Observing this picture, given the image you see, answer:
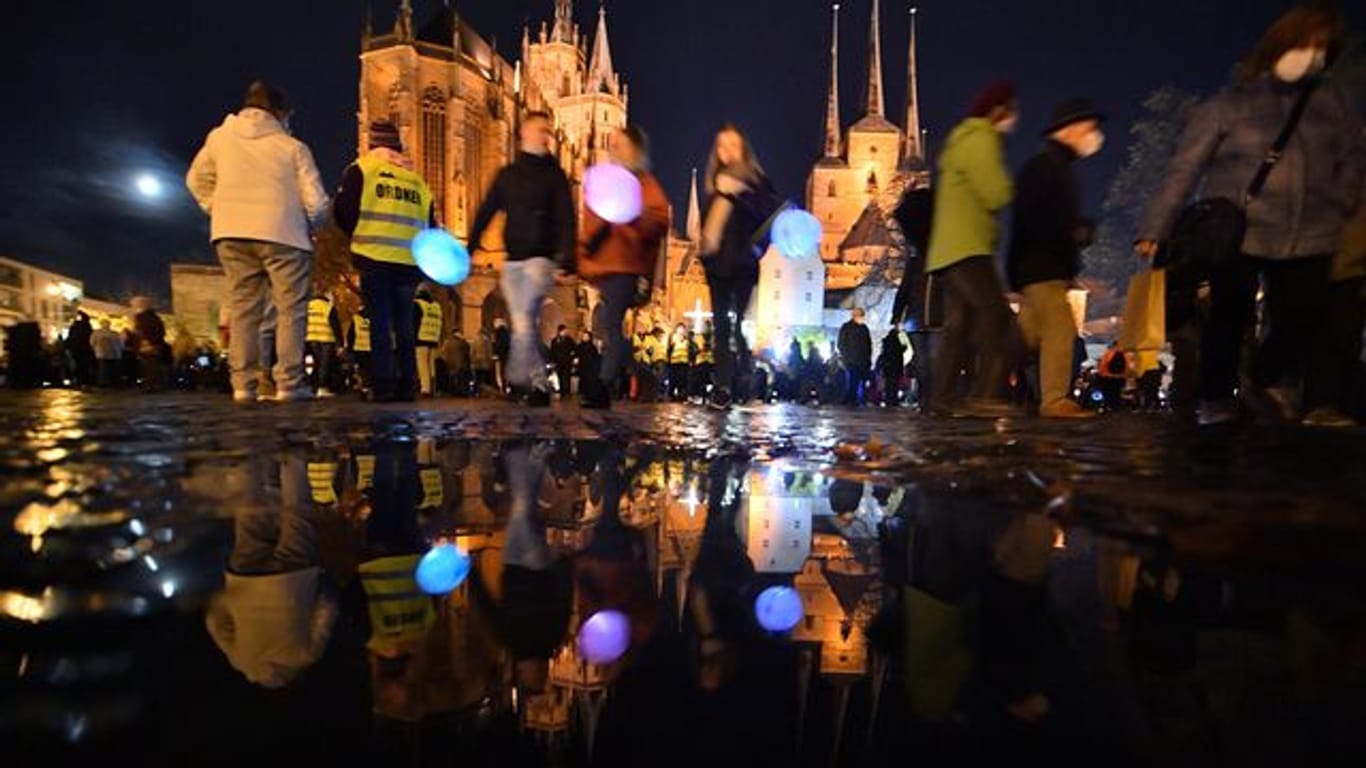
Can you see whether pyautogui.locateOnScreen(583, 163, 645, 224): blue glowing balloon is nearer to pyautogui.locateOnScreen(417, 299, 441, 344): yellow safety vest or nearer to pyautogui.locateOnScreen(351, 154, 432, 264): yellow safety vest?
pyautogui.locateOnScreen(351, 154, 432, 264): yellow safety vest

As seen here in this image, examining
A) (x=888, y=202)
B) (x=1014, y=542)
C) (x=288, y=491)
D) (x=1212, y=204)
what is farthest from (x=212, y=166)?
(x=888, y=202)

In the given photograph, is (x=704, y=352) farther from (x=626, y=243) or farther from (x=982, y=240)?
(x=982, y=240)

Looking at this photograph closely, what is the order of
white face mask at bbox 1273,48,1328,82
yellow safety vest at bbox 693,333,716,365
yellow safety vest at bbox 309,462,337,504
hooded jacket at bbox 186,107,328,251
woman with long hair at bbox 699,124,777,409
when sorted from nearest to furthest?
yellow safety vest at bbox 309,462,337,504, white face mask at bbox 1273,48,1328,82, hooded jacket at bbox 186,107,328,251, woman with long hair at bbox 699,124,777,409, yellow safety vest at bbox 693,333,716,365

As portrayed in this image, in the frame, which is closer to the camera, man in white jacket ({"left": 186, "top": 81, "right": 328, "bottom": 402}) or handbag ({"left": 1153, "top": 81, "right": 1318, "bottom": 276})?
handbag ({"left": 1153, "top": 81, "right": 1318, "bottom": 276})

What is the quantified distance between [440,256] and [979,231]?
14.4ft

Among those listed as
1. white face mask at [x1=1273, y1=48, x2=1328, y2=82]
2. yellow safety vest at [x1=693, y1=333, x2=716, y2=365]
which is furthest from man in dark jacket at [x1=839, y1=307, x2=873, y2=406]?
white face mask at [x1=1273, y1=48, x2=1328, y2=82]

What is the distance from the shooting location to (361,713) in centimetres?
56

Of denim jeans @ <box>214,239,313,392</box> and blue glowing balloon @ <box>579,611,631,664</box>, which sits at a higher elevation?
denim jeans @ <box>214,239,313,392</box>

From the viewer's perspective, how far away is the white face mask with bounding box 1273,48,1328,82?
12.8ft

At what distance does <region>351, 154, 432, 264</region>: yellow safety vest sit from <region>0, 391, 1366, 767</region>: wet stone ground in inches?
175

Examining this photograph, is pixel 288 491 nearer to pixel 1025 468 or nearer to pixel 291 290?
pixel 1025 468

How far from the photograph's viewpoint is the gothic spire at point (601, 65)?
268 ft

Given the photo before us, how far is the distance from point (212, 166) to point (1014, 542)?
606 cm

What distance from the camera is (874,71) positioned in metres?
81.9
